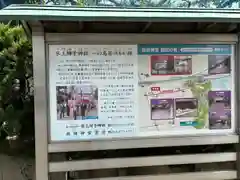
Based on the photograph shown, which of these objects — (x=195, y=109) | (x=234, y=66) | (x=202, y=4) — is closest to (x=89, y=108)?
(x=195, y=109)

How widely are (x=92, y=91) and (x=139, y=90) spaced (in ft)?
1.62

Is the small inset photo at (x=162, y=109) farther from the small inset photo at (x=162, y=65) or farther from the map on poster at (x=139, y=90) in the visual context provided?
the small inset photo at (x=162, y=65)

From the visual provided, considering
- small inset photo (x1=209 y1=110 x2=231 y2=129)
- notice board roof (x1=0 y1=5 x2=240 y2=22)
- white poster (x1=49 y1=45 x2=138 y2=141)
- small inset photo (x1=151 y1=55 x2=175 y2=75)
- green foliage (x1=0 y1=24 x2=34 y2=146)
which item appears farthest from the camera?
green foliage (x1=0 y1=24 x2=34 y2=146)

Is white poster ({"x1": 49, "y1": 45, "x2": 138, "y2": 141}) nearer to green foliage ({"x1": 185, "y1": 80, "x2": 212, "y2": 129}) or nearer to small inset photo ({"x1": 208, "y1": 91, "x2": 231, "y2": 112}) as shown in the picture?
green foliage ({"x1": 185, "y1": 80, "x2": 212, "y2": 129})

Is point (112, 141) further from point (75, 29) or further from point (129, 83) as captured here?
point (75, 29)

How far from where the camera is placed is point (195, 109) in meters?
3.41

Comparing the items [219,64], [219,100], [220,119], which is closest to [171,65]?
[219,64]

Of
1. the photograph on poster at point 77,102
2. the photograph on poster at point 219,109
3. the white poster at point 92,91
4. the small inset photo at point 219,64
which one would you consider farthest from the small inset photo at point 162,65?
the photograph on poster at point 77,102

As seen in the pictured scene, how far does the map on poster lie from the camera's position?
320 cm

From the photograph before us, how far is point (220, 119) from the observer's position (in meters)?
3.45

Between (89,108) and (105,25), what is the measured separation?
0.96 m

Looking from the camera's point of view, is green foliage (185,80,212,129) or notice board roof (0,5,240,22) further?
green foliage (185,80,212,129)

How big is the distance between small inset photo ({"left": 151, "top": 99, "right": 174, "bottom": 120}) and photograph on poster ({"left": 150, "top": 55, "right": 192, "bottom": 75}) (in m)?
0.30

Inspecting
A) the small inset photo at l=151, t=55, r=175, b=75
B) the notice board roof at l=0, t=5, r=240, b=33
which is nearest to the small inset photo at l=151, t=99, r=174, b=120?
the small inset photo at l=151, t=55, r=175, b=75
